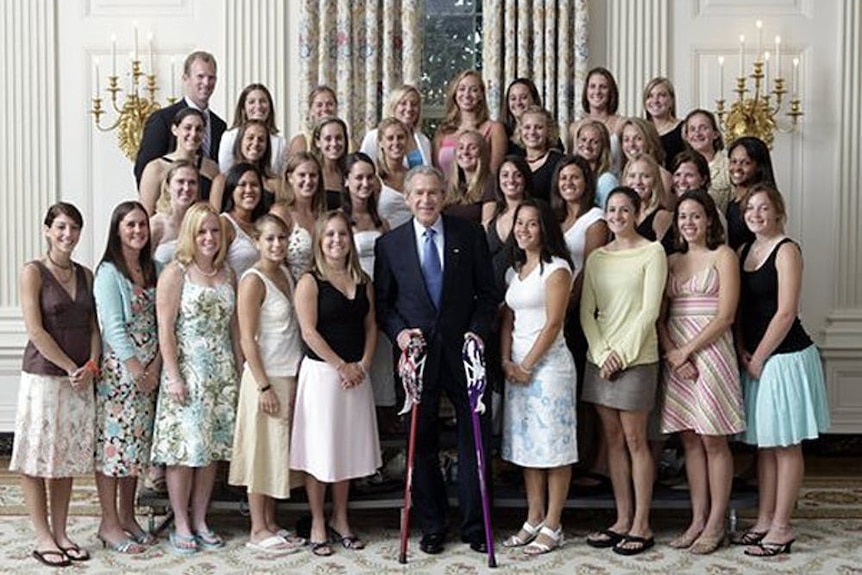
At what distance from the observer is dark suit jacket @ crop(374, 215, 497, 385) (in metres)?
5.78

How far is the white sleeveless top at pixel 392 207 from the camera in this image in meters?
6.33

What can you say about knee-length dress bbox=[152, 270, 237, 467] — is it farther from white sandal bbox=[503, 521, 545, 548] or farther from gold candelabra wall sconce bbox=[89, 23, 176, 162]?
gold candelabra wall sconce bbox=[89, 23, 176, 162]

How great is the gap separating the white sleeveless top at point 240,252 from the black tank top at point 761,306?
2.22 metres

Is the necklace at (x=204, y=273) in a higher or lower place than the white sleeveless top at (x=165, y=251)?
lower

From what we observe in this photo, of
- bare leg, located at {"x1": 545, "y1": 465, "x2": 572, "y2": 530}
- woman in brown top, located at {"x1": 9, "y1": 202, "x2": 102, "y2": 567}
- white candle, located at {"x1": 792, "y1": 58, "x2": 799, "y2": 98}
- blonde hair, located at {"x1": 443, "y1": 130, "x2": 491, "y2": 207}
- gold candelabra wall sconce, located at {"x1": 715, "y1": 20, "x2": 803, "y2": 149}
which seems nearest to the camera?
woman in brown top, located at {"x1": 9, "y1": 202, "x2": 102, "y2": 567}

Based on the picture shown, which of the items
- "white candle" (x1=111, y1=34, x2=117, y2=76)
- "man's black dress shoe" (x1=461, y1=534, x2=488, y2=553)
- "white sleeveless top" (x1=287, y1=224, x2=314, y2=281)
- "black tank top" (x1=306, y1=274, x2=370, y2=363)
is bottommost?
"man's black dress shoe" (x1=461, y1=534, x2=488, y2=553)

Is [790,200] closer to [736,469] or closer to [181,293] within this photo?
[736,469]

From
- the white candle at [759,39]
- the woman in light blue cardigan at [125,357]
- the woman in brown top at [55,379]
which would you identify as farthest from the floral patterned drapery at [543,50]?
the woman in brown top at [55,379]

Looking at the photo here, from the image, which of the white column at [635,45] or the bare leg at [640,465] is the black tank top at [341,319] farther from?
the white column at [635,45]

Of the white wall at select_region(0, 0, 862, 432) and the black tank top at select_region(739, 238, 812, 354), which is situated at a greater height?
the white wall at select_region(0, 0, 862, 432)

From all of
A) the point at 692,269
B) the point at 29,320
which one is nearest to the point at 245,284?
the point at 29,320

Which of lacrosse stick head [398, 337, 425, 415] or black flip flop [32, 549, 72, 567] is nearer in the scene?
black flip flop [32, 549, 72, 567]

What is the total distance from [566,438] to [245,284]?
5.13ft

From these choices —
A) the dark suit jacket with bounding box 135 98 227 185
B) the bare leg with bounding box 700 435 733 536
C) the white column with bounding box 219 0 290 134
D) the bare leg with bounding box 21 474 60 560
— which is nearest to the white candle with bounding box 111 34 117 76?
the white column with bounding box 219 0 290 134
